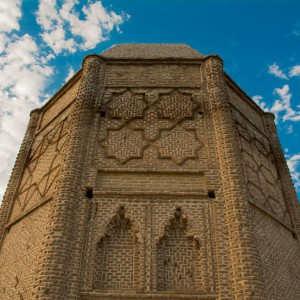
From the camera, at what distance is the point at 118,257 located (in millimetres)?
5871

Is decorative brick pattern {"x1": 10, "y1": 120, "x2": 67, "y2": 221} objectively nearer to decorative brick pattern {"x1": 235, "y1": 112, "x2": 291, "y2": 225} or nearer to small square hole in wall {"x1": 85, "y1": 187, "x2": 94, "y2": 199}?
small square hole in wall {"x1": 85, "y1": 187, "x2": 94, "y2": 199}

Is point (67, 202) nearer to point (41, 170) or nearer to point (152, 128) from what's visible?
point (41, 170)

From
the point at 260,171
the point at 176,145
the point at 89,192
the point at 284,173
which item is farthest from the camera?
the point at 284,173

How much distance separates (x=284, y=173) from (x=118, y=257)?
560cm

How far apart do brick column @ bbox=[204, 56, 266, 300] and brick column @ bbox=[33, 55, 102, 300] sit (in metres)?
2.88

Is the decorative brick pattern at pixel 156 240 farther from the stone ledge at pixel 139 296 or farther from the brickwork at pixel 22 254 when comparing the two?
the brickwork at pixel 22 254

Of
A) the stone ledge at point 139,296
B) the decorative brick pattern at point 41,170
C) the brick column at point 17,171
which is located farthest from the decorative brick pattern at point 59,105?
the stone ledge at point 139,296

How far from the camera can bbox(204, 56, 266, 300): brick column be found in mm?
5238

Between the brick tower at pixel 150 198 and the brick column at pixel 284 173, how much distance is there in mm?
35

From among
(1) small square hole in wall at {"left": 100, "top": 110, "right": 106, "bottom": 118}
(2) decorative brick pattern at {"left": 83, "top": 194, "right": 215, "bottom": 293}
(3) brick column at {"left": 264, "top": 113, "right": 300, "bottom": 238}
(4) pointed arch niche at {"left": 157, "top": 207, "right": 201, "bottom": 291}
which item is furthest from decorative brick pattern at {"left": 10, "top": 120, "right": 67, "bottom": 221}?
(3) brick column at {"left": 264, "top": 113, "right": 300, "bottom": 238}

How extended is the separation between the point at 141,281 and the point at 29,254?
2.49m

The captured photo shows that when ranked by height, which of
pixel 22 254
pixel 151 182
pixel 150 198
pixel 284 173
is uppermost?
pixel 284 173

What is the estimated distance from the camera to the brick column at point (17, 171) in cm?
802

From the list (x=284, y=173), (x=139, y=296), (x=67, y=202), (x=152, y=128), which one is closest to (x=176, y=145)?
(x=152, y=128)
